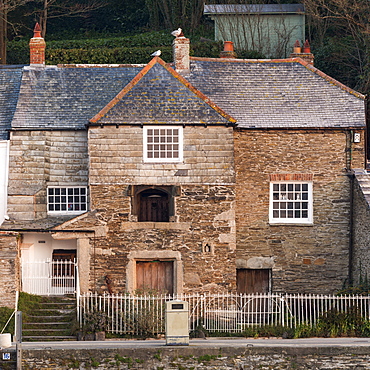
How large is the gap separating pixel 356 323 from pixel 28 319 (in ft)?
30.6

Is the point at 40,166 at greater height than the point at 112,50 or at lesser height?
lesser

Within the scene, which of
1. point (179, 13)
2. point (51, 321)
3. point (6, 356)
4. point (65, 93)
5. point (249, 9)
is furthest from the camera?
point (179, 13)

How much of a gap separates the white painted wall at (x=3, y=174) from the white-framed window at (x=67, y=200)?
4.64 feet

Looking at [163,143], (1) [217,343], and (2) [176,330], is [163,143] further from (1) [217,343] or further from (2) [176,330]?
(1) [217,343]

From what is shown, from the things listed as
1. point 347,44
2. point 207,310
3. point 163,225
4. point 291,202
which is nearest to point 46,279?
point 163,225

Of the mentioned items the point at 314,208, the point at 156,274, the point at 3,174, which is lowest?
the point at 156,274

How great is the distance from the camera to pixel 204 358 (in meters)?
22.1

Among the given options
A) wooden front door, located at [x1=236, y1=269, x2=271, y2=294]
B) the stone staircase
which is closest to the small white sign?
the stone staircase

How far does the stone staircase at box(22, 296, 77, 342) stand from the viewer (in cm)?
2528

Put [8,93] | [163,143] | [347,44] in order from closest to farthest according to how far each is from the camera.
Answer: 1. [163,143]
2. [8,93]
3. [347,44]

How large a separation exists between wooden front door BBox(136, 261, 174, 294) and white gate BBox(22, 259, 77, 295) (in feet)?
6.73

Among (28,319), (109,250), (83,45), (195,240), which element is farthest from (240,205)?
(83,45)

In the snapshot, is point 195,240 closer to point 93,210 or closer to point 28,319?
point 93,210

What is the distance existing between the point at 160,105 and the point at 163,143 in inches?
47.9
